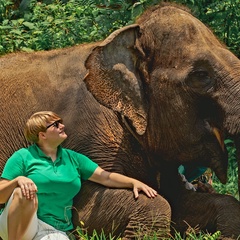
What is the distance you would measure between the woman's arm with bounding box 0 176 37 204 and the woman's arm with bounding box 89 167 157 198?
69 centimetres

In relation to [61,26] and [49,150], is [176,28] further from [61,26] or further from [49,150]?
[61,26]

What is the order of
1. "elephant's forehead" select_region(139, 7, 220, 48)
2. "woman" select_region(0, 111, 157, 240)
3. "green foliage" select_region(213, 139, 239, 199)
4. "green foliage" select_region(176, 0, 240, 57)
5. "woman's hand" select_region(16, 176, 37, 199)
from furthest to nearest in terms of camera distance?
1. "green foliage" select_region(176, 0, 240, 57)
2. "green foliage" select_region(213, 139, 239, 199)
3. "elephant's forehead" select_region(139, 7, 220, 48)
4. "woman" select_region(0, 111, 157, 240)
5. "woman's hand" select_region(16, 176, 37, 199)

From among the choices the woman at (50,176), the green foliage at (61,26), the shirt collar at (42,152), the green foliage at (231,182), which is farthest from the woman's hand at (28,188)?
the green foliage at (61,26)

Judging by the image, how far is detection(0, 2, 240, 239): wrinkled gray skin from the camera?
777cm

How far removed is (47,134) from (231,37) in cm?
365

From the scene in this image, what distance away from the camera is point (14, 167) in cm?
754

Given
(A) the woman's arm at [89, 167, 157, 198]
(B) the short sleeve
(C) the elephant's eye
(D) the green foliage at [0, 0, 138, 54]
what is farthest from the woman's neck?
(D) the green foliage at [0, 0, 138, 54]

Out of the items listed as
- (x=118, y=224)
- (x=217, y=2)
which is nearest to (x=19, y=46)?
(x=217, y=2)

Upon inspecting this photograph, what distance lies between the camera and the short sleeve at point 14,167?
748cm

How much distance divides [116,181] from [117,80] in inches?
26.4

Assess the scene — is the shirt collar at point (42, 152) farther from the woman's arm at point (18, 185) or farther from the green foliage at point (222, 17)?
the green foliage at point (222, 17)

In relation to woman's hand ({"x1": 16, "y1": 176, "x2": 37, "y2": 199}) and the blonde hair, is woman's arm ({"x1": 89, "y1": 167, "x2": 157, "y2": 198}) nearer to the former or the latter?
the blonde hair

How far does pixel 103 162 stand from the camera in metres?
8.00

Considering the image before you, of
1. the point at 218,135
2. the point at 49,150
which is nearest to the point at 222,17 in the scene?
the point at 218,135
